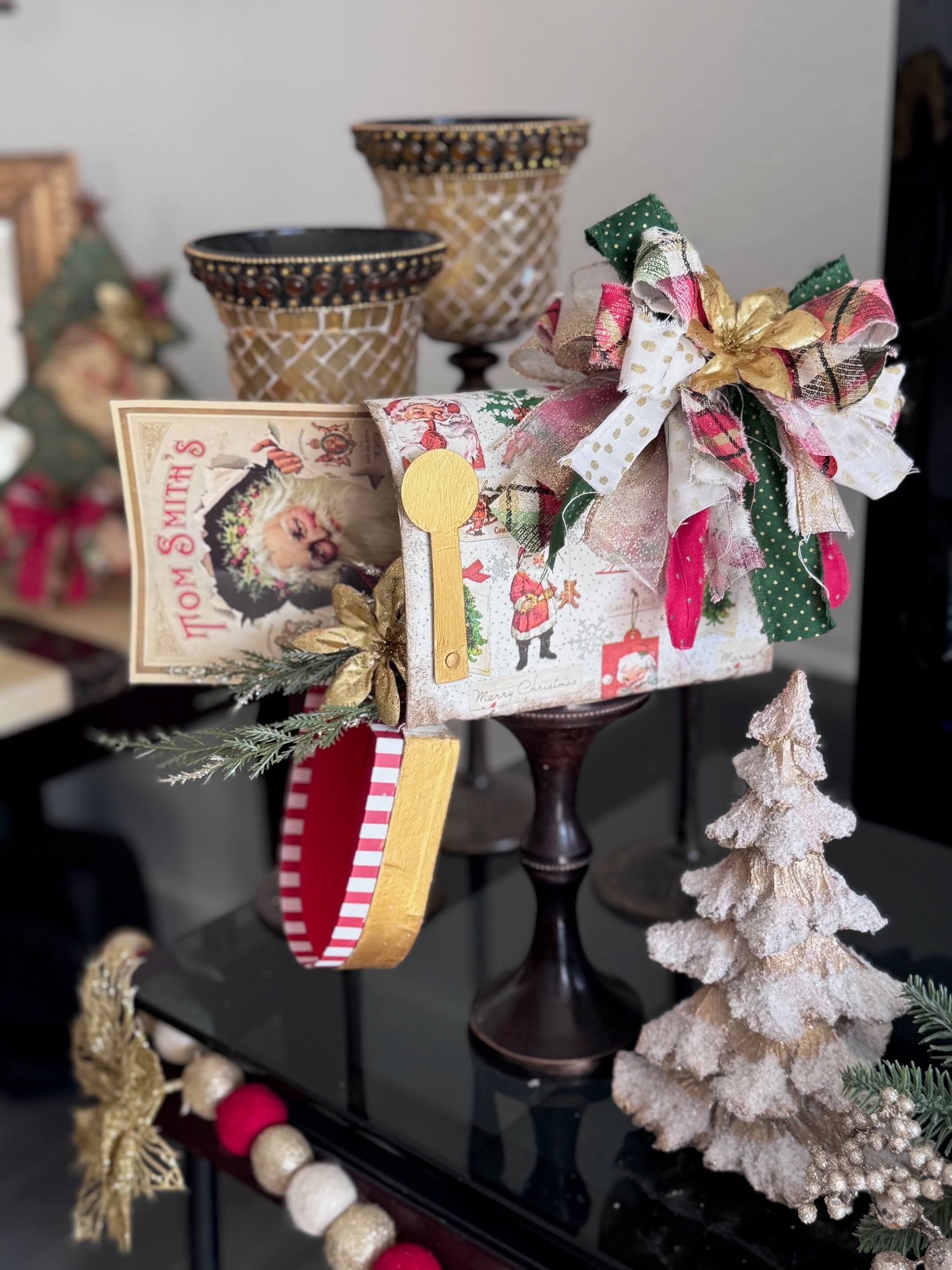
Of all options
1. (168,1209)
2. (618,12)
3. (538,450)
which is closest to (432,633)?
(538,450)

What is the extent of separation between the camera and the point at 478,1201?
24.6 inches

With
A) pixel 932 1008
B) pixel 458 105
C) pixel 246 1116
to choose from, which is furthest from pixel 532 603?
pixel 458 105

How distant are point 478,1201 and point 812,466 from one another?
0.38 metres

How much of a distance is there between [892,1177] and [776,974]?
102 millimetres

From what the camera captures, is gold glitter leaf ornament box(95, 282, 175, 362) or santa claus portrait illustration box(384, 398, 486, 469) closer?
santa claus portrait illustration box(384, 398, 486, 469)

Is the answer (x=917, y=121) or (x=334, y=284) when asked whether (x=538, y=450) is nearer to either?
(x=334, y=284)

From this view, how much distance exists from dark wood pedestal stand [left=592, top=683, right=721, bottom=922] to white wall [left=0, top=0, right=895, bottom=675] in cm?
31

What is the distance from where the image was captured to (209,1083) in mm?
733

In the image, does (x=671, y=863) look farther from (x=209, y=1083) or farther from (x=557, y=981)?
(x=209, y=1083)

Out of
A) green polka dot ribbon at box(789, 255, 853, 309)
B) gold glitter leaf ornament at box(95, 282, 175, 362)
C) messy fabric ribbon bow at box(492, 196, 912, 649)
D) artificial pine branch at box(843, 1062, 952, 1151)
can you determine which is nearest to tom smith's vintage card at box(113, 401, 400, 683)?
messy fabric ribbon bow at box(492, 196, 912, 649)

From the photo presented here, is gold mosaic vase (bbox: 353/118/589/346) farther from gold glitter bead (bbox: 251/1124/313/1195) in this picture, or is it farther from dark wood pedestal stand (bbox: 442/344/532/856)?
gold glitter bead (bbox: 251/1124/313/1195)

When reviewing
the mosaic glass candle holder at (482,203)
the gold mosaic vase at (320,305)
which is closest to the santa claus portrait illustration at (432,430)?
the gold mosaic vase at (320,305)

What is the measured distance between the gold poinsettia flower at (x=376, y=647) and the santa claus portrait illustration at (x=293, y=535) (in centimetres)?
5

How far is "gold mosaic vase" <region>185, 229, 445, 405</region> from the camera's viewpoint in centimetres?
65
